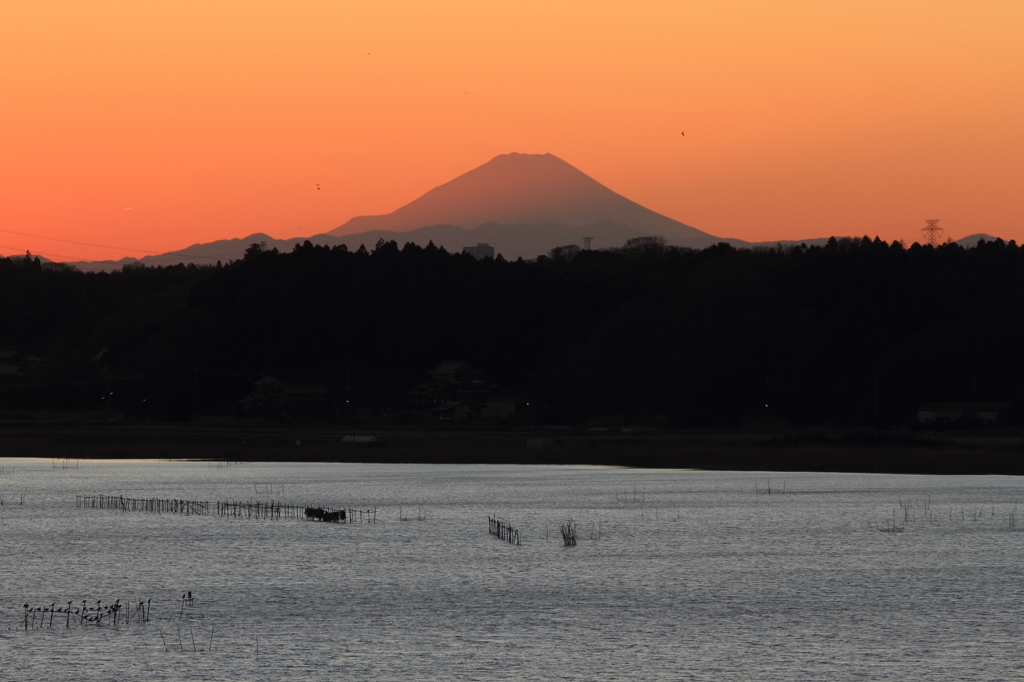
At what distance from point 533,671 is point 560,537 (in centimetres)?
2563

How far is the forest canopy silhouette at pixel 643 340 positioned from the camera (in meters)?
151

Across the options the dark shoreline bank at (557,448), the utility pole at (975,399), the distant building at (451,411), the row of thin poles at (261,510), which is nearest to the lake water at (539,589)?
the row of thin poles at (261,510)

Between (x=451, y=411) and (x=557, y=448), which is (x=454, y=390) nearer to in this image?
(x=451, y=411)

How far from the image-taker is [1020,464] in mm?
89375

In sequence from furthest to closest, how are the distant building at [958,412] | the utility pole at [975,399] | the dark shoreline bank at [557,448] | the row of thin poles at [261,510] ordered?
the distant building at [958,412], the utility pole at [975,399], the dark shoreline bank at [557,448], the row of thin poles at [261,510]

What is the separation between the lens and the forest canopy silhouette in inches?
5960

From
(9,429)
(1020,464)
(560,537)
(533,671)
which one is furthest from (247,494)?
(9,429)

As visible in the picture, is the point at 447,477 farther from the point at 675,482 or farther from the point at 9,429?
the point at 9,429

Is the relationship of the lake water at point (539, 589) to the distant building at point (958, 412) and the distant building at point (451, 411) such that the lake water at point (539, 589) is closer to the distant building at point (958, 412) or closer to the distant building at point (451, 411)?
the distant building at point (958, 412)

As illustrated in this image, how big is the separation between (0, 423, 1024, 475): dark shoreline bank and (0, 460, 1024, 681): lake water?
22.7m

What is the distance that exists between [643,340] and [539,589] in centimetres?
13960

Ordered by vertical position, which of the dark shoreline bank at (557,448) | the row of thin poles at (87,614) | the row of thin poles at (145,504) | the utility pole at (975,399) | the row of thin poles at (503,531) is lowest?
the row of thin poles at (145,504)

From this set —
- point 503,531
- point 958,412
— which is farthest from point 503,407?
point 503,531

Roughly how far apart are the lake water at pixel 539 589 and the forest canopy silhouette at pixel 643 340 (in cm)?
7914
